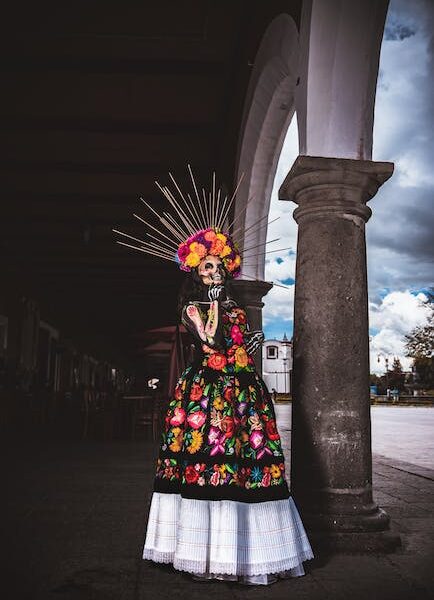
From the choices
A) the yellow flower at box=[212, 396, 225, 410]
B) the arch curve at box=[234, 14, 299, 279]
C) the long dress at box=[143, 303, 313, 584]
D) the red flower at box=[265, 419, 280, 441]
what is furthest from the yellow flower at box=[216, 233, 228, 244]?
the arch curve at box=[234, 14, 299, 279]

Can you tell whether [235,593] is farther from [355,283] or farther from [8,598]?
[355,283]

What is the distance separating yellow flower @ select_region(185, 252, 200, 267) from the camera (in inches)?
114

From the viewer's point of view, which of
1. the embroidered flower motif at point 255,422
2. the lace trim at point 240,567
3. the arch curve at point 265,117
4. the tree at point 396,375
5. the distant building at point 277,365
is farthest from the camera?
the tree at point 396,375

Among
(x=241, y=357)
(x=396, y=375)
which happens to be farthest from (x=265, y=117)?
(x=396, y=375)

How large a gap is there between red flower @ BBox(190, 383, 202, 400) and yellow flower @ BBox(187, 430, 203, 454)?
16cm

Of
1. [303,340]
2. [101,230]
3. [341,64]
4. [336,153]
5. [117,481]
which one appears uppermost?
[101,230]

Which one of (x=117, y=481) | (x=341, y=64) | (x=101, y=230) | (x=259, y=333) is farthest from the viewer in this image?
(x=101, y=230)

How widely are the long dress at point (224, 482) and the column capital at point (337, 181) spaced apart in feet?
3.35

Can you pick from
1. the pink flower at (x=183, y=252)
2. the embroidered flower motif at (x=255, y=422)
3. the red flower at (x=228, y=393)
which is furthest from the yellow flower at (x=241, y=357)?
the pink flower at (x=183, y=252)

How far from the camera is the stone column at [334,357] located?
3.12 meters

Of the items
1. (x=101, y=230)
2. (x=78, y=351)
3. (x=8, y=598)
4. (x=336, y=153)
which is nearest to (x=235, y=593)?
(x=8, y=598)

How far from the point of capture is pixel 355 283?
10.8 feet

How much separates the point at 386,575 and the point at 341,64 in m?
2.82

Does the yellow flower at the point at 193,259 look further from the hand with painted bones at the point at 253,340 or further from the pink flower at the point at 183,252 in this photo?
the hand with painted bones at the point at 253,340
